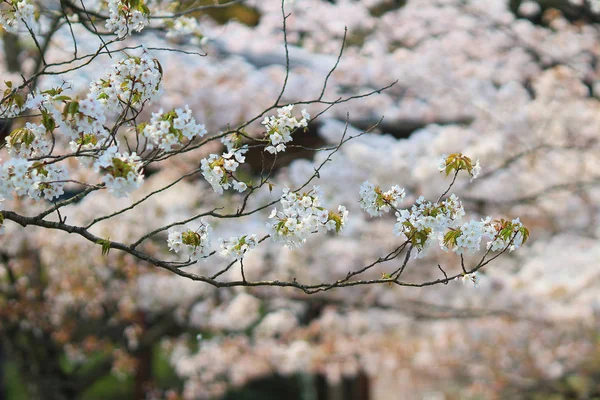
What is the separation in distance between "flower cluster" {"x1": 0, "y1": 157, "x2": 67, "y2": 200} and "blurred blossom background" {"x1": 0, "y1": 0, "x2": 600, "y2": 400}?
10.4ft

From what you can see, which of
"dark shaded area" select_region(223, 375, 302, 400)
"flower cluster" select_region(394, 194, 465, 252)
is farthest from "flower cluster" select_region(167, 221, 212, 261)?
"dark shaded area" select_region(223, 375, 302, 400)

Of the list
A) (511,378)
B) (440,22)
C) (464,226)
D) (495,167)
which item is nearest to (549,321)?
(511,378)

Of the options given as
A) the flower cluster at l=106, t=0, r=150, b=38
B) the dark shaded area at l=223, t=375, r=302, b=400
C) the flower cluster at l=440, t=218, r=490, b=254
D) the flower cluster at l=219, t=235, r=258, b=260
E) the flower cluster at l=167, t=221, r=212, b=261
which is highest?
the dark shaded area at l=223, t=375, r=302, b=400

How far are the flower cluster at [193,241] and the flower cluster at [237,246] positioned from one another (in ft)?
0.23

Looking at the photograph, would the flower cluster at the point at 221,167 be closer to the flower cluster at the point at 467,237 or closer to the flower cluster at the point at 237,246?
the flower cluster at the point at 237,246

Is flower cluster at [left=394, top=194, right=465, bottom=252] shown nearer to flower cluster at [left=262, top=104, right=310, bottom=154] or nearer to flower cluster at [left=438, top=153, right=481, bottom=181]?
flower cluster at [left=438, top=153, right=481, bottom=181]

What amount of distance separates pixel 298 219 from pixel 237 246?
0.72 ft

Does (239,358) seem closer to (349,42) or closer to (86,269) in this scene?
(86,269)

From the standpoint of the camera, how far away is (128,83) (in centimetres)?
239

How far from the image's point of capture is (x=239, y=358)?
780 cm

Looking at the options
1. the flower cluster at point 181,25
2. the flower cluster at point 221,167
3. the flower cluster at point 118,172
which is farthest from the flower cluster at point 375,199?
the flower cluster at point 181,25

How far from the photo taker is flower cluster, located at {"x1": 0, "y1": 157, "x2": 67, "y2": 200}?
2121 millimetres

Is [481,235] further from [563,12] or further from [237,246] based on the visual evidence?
[563,12]

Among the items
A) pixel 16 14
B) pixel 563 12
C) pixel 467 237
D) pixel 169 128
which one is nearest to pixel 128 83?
pixel 169 128
